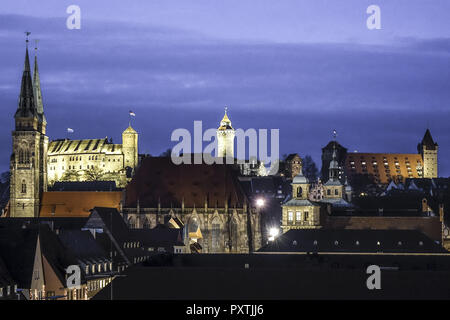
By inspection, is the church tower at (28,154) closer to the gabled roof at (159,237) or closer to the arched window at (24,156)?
the arched window at (24,156)

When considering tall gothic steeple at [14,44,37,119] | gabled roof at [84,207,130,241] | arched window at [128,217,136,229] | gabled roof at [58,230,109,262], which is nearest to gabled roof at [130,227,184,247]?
gabled roof at [84,207,130,241]

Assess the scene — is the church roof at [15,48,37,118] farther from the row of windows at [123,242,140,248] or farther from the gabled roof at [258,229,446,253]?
the gabled roof at [258,229,446,253]

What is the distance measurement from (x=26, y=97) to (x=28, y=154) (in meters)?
9.82

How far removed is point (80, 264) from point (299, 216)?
151 ft

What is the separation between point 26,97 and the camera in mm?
168875

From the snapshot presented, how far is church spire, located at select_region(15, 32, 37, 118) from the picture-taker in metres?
167

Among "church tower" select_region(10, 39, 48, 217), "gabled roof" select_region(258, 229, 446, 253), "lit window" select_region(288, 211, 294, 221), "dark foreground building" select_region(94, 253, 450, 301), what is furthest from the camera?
"church tower" select_region(10, 39, 48, 217)

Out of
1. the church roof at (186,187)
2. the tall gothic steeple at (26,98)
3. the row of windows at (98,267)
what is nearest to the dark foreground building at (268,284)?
the row of windows at (98,267)

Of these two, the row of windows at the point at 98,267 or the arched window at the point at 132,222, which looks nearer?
the row of windows at the point at 98,267

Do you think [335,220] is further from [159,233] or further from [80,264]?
[80,264]

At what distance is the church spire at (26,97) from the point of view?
167 metres

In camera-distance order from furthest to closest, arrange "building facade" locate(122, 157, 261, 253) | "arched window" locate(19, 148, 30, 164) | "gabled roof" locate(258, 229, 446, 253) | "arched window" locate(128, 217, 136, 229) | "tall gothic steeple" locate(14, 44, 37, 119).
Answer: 1. "tall gothic steeple" locate(14, 44, 37, 119)
2. "arched window" locate(19, 148, 30, 164)
3. "arched window" locate(128, 217, 136, 229)
4. "building facade" locate(122, 157, 261, 253)
5. "gabled roof" locate(258, 229, 446, 253)
